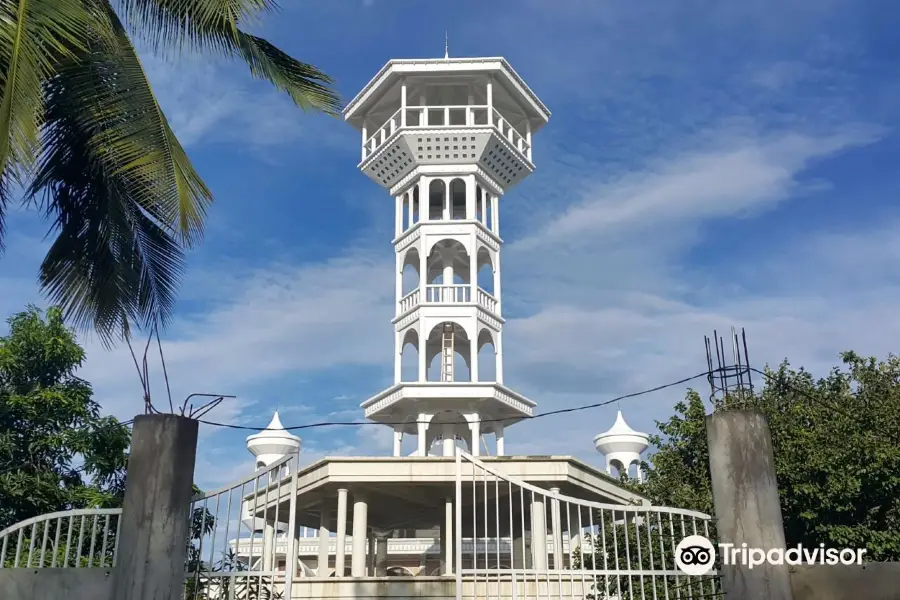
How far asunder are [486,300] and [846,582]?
2101cm

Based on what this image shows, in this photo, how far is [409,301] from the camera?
28.2 m

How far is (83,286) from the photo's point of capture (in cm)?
1004

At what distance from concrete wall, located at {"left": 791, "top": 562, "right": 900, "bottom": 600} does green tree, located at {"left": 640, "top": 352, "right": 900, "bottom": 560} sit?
457 centimetres

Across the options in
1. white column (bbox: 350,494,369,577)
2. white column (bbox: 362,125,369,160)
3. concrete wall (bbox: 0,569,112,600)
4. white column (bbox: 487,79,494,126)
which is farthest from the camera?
white column (bbox: 362,125,369,160)

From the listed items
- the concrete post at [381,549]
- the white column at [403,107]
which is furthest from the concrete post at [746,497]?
the white column at [403,107]

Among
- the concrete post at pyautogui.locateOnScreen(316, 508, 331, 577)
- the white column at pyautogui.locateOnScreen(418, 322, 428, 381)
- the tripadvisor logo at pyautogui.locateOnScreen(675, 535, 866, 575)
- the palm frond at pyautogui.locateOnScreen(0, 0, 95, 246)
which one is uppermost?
the white column at pyautogui.locateOnScreen(418, 322, 428, 381)

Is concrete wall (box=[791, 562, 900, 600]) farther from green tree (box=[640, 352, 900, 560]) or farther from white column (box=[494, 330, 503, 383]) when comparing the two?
white column (box=[494, 330, 503, 383])

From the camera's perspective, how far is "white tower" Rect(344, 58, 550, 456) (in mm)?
27047

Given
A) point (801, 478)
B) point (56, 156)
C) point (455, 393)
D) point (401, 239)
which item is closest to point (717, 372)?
point (801, 478)

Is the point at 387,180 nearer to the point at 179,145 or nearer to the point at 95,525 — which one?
the point at 179,145

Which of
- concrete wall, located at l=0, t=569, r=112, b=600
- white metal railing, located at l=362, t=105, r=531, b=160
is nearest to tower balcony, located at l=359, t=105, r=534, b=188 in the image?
white metal railing, located at l=362, t=105, r=531, b=160

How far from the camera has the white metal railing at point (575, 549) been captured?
789 centimetres

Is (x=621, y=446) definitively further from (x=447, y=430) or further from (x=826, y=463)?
(x=826, y=463)

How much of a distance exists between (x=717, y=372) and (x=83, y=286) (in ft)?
23.4
